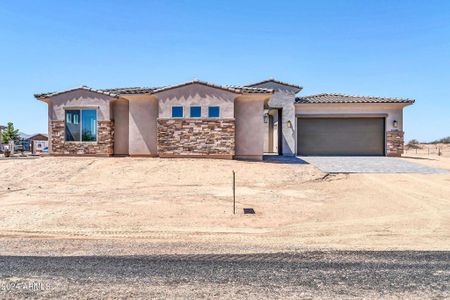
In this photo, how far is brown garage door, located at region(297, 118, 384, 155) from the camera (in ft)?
85.0

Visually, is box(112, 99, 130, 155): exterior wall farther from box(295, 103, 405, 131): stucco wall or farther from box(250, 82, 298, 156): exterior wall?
box(295, 103, 405, 131): stucco wall

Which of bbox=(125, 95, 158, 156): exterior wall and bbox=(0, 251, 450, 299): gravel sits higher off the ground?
bbox=(125, 95, 158, 156): exterior wall

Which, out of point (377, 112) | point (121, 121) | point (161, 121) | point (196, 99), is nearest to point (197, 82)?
point (196, 99)

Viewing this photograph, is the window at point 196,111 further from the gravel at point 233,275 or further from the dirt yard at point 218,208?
the gravel at point 233,275

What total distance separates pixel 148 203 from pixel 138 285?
6.17m

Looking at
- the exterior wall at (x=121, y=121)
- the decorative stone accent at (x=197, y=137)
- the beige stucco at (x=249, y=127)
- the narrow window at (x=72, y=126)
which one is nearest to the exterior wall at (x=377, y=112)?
the beige stucco at (x=249, y=127)

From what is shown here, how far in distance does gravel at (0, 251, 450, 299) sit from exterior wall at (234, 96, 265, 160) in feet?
47.2

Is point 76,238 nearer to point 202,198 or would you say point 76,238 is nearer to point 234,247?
point 234,247

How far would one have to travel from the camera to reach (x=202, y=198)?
11484 millimetres

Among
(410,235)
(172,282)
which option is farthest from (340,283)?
(410,235)

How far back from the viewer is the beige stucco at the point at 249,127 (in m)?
20.5

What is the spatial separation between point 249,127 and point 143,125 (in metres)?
6.43

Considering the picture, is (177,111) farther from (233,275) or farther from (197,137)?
(233,275)

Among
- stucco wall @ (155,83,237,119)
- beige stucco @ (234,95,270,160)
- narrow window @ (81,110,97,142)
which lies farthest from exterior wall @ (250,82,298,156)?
narrow window @ (81,110,97,142)
